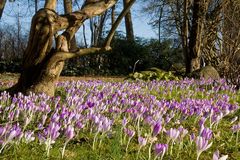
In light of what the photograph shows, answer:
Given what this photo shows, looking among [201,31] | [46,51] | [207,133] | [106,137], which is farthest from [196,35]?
[207,133]

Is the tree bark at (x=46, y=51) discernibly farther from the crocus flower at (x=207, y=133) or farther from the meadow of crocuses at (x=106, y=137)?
the crocus flower at (x=207, y=133)

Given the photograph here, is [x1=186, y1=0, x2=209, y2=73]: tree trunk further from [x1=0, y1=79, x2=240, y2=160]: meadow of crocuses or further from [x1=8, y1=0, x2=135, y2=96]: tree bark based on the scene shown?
[x1=0, y1=79, x2=240, y2=160]: meadow of crocuses

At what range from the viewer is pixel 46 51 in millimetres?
6652

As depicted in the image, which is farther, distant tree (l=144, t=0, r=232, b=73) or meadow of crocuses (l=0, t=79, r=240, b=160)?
distant tree (l=144, t=0, r=232, b=73)

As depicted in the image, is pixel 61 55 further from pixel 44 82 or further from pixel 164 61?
pixel 164 61

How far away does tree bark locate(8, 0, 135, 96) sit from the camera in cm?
647

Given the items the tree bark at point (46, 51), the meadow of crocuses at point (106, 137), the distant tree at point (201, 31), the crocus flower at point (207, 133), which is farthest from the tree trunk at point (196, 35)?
the crocus flower at point (207, 133)

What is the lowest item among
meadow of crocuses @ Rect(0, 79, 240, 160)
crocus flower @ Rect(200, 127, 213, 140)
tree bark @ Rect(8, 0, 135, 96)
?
meadow of crocuses @ Rect(0, 79, 240, 160)

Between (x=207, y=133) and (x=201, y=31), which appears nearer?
(x=207, y=133)

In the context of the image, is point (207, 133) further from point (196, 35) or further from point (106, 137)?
point (196, 35)

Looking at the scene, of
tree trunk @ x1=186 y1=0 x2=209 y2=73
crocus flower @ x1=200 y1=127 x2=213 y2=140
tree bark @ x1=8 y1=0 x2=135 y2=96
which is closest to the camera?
crocus flower @ x1=200 y1=127 x2=213 y2=140

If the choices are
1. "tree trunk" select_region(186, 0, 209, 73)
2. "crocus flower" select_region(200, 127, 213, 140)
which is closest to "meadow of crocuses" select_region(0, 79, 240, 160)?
"crocus flower" select_region(200, 127, 213, 140)

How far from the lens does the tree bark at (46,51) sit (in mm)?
6469

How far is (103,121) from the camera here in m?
3.50
